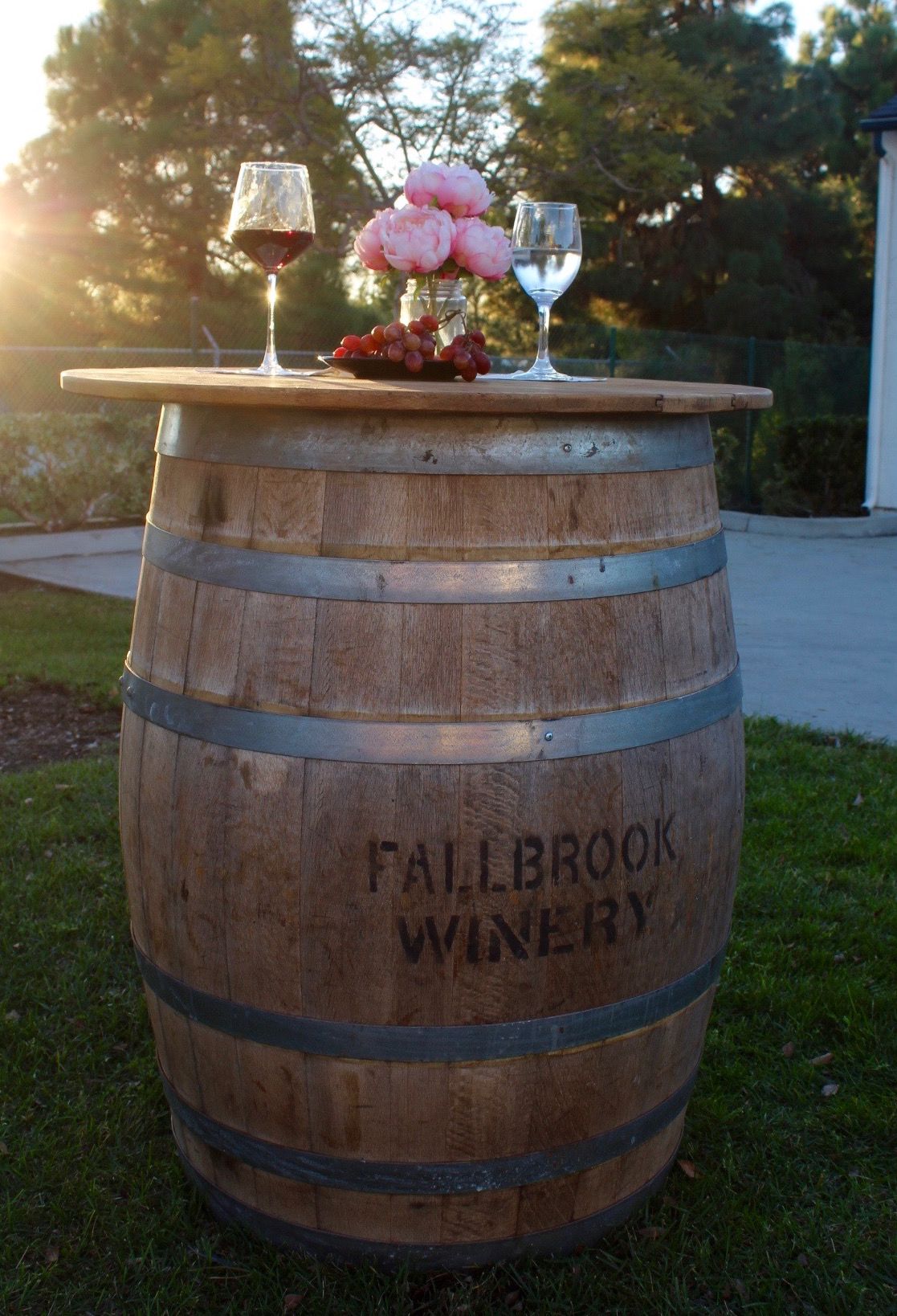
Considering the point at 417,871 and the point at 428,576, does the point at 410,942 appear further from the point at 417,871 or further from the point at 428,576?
the point at 428,576

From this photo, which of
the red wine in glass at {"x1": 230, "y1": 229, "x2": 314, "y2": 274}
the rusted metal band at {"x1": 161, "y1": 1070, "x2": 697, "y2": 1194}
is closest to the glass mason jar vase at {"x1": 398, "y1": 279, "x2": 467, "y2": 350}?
the red wine in glass at {"x1": 230, "y1": 229, "x2": 314, "y2": 274}

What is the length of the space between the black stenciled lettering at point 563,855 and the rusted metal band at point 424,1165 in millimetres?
509

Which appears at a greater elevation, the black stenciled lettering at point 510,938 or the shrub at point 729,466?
the shrub at point 729,466

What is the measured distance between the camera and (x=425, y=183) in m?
2.55

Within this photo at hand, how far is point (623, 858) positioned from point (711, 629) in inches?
17.3

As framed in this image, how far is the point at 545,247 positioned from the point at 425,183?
29 cm

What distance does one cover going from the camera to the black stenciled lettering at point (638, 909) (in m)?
2.06

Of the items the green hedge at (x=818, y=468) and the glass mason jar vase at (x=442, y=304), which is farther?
the green hedge at (x=818, y=468)

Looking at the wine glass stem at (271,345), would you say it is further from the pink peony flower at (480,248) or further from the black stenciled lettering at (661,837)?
the black stenciled lettering at (661,837)

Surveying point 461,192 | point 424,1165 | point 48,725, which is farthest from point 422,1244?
point 48,725

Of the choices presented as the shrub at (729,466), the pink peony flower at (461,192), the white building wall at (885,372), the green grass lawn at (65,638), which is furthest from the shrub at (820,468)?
the pink peony flower at (461,192)

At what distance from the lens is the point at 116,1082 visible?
111 inches

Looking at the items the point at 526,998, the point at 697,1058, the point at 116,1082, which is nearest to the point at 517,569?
the point at 526,998

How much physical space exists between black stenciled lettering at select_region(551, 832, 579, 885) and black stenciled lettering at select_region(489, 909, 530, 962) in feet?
0.25
